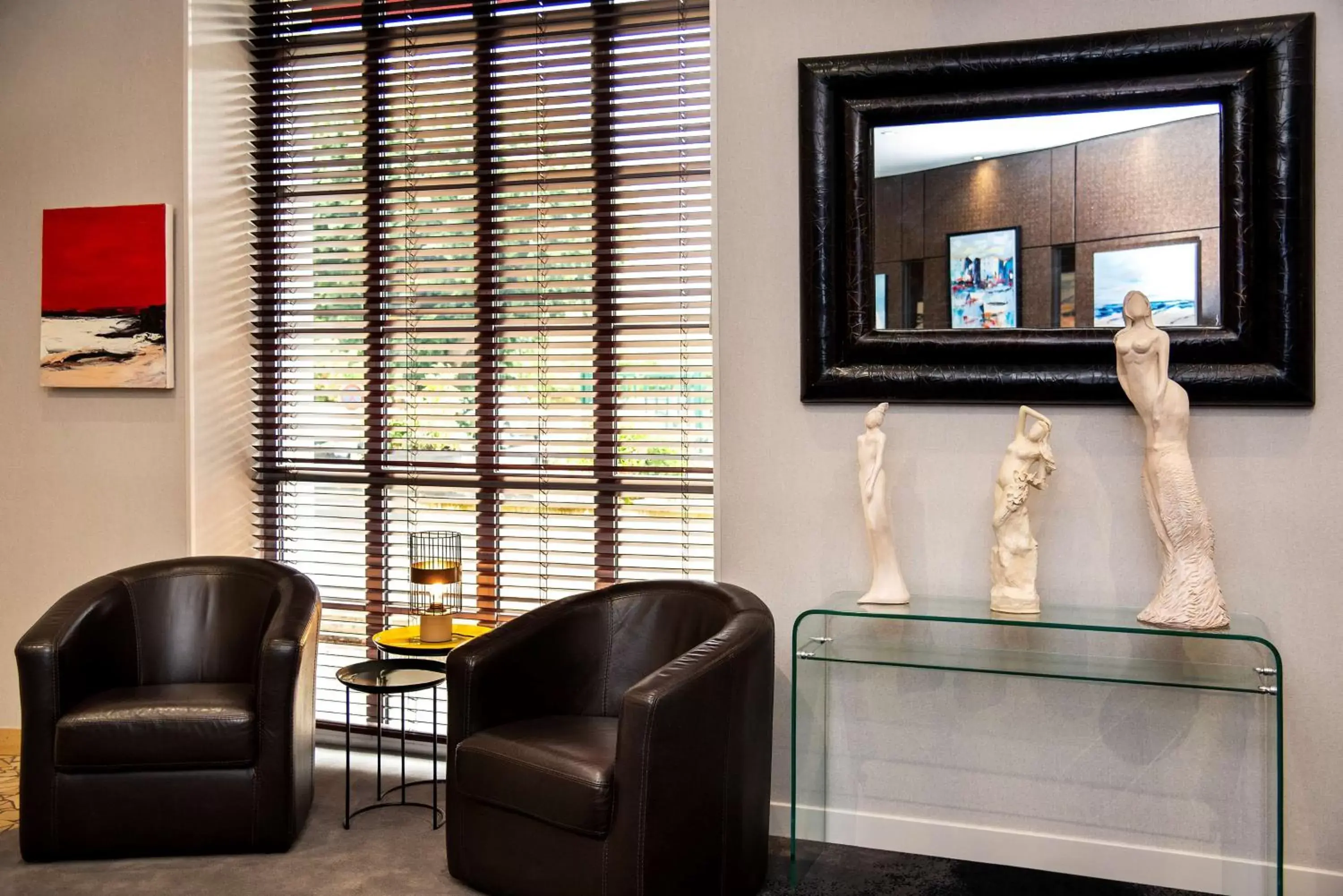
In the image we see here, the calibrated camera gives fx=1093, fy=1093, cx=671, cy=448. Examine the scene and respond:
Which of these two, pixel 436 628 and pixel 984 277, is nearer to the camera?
pixel 984 277

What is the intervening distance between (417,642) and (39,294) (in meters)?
2.10

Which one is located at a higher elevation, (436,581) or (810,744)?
(436,581)

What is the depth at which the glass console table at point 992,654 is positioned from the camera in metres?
2.77

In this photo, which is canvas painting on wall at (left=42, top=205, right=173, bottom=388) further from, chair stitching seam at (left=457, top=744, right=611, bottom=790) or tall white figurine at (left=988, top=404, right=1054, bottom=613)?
tall white figurine at (left=988, top=404, right=1054, bottom=613)

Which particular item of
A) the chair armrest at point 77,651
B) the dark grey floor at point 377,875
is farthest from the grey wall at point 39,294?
the dark grey floor at point 377,875

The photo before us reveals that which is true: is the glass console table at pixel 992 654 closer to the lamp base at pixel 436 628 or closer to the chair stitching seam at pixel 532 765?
the chair stitching seam at pixel 532 765

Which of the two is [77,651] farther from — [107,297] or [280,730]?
[107,297]

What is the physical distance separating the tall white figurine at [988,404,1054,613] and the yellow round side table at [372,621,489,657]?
62.0 inches

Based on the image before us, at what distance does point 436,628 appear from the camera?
360 centimetres

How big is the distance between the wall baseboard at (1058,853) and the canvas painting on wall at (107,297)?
2831 mm

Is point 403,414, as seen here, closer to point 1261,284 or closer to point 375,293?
point 375,293

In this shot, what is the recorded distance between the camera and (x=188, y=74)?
4.03 metres

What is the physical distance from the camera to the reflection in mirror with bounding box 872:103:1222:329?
9.66ft

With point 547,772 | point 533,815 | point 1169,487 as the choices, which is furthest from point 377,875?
point 1169,487
